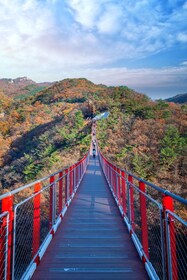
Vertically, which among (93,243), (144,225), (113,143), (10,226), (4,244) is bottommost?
(93,243)

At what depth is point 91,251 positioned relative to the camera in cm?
418

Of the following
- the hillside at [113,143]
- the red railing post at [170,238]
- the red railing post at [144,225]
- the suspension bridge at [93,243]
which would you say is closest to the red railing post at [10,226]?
the suspension bridge at [93,243]

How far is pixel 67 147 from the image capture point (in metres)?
32.1

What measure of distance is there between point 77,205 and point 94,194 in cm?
189

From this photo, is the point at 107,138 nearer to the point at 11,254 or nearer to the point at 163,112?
the point at 163,112

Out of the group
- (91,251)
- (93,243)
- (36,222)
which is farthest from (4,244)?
(93,243)

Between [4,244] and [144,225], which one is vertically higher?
[4,244]

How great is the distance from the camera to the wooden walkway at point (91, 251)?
3.42 metres

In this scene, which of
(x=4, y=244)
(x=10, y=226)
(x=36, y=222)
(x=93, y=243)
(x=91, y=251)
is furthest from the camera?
(x=93, y=243)

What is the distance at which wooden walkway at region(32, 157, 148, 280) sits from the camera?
11.2 feet

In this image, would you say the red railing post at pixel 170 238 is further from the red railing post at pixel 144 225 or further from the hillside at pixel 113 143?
the hillside at pixel 113 143

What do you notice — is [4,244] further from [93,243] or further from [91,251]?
[93,243]

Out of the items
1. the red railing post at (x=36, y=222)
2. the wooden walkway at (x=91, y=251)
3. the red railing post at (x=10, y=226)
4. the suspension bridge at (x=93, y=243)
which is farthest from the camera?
the red railing post at (x=36, y=222)

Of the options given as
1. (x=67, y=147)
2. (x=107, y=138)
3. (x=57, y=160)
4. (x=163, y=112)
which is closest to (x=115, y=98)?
(x=163, y=112)
